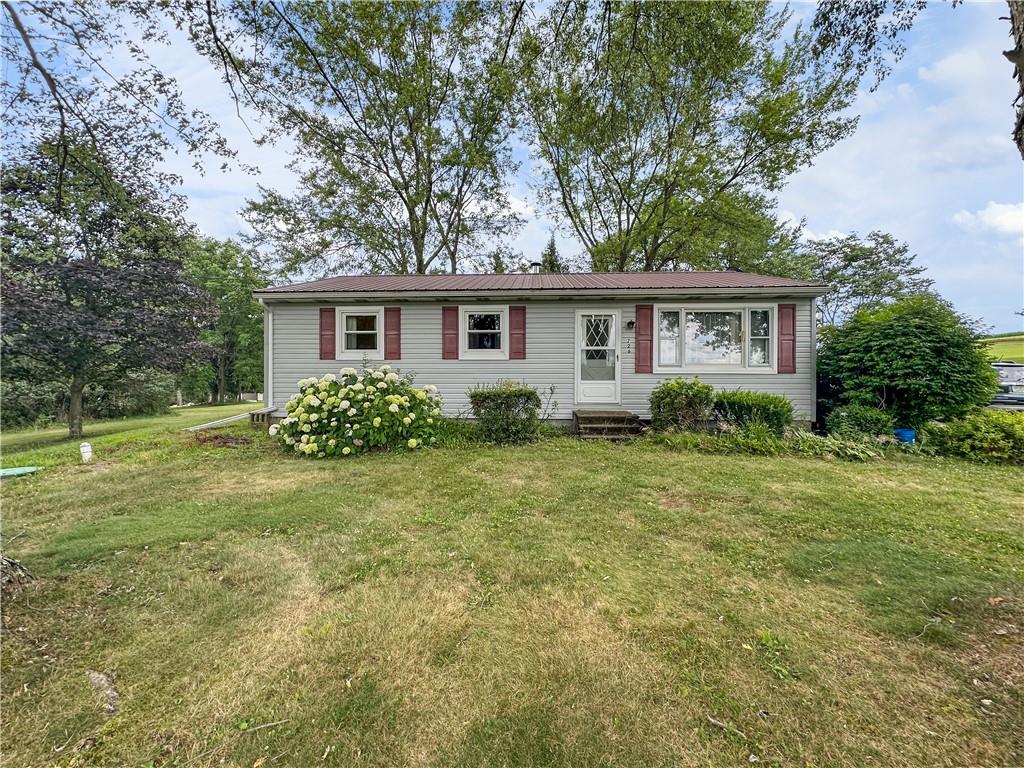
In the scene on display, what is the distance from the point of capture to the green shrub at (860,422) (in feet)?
22.3

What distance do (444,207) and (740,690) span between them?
700 inches

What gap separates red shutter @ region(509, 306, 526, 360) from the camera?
8.46 m

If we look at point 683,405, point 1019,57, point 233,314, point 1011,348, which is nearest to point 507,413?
point 683,405

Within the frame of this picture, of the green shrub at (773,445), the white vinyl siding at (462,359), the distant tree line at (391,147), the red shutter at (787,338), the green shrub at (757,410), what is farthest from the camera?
the white vinyl siding at (462,359)

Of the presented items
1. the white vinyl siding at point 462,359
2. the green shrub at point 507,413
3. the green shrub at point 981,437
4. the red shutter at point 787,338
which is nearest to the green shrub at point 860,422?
the green shrub at point 981,437

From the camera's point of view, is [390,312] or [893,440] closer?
[893,440]

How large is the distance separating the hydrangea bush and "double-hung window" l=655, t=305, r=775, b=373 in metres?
5.26

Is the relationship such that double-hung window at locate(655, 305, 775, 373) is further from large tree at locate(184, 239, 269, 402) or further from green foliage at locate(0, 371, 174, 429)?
large tree at locate(184, 239, 269, 402)

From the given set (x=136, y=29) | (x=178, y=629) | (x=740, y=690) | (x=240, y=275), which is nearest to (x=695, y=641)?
(x=740, y=690)

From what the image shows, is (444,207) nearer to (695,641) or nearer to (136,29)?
(136,29)

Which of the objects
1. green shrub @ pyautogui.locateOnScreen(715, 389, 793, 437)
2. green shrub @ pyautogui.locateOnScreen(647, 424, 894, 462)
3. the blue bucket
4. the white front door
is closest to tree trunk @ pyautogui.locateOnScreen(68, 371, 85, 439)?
the white front door

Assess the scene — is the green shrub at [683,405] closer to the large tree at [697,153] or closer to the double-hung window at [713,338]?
the double-hung window at [713,338]

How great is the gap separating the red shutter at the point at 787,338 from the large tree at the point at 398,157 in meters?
10.3

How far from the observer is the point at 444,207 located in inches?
653
